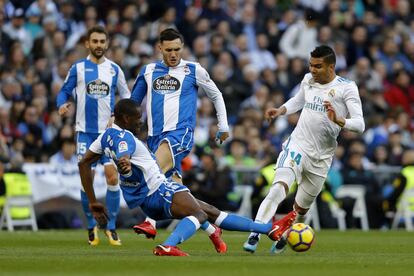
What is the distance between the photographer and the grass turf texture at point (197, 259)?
33.8 feet

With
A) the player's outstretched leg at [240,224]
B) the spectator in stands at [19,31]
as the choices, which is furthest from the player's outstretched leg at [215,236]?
the spectator in stands at [19,31]

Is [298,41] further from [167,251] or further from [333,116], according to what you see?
[167,251]

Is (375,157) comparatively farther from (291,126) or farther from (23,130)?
(23,130)

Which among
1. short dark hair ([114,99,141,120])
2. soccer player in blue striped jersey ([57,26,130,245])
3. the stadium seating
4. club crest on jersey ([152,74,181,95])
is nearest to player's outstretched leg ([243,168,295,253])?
club crest on jersey ([152,74,181,95])

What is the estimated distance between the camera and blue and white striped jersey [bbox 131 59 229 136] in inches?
541

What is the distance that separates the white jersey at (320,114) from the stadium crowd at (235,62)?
6.60 m

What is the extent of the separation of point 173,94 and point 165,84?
16 cm

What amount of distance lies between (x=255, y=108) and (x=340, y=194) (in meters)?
3.00

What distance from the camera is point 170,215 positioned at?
11.9 meters

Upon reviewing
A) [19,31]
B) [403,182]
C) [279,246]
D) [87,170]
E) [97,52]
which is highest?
[19,31]

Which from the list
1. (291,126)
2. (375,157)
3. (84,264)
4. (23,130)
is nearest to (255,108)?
(291,126)

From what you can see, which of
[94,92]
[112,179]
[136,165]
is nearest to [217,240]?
[136,165]

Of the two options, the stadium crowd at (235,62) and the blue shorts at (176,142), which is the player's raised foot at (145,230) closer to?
the blue shorts at (176,142)

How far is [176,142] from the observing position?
1364 cm
